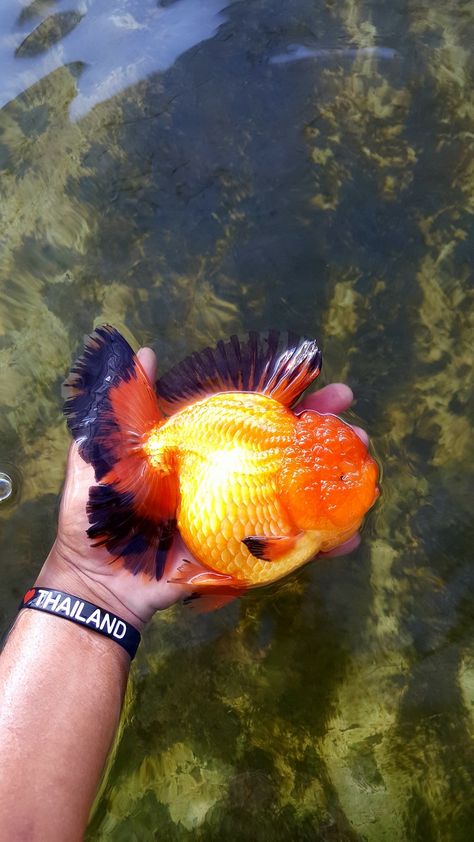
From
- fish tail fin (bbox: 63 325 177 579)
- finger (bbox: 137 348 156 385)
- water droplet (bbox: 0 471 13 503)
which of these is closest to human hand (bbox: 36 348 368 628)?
fish tail fin (bbox: 63 325 177 579)

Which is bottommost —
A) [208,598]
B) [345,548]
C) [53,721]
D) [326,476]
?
[345,548]

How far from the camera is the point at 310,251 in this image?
329cm

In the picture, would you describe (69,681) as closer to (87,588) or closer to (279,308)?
(87,588)

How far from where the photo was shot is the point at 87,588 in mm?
2828

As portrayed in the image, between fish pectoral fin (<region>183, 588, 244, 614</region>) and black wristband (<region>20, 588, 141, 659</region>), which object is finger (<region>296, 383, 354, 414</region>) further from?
black wristband (<region>20, 588, 141, 659</region>)

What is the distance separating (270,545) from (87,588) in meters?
0.90

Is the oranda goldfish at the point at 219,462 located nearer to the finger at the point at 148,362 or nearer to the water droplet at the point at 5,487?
the finger at the point at 148,362

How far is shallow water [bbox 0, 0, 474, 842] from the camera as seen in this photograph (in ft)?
9.59

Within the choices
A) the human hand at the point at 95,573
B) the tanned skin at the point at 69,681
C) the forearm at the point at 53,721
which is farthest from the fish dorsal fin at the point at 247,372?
the forearm at the point at 53,721

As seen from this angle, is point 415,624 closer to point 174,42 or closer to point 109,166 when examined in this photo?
point 109,166

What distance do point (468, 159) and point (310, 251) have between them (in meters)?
0.84

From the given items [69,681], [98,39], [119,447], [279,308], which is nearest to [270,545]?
[119,447]

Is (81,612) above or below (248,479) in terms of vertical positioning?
below

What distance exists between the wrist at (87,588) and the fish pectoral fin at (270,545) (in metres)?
0.76
